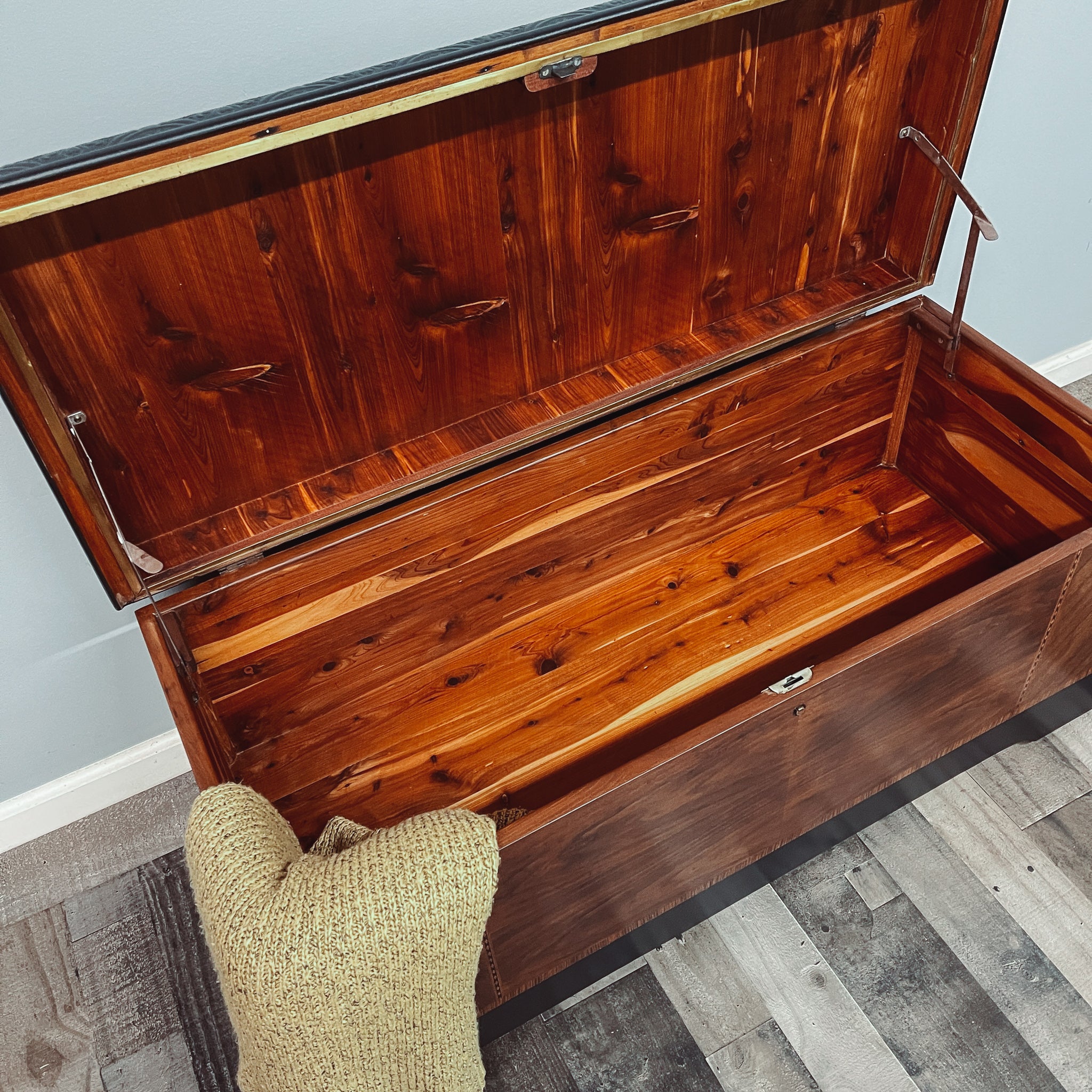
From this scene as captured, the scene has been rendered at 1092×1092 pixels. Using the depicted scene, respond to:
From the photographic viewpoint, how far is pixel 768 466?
4.92ft

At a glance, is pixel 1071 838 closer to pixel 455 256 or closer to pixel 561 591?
pixel 561 591

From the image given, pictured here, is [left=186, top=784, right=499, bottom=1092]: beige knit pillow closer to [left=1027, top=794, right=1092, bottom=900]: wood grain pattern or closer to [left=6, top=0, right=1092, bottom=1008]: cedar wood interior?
[left=6, top=0, right=1092, bottom=1008]: cedar wood interior

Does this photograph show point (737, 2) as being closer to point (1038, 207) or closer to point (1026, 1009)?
point (1038, 207)

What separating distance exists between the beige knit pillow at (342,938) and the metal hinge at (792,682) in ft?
1.03

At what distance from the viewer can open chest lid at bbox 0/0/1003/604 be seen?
0.90 meters

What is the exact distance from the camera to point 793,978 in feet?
4.27

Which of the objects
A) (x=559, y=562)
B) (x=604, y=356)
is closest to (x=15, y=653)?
(x=559, y=562)

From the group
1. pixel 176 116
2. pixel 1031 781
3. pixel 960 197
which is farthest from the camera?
pixel 1031 781

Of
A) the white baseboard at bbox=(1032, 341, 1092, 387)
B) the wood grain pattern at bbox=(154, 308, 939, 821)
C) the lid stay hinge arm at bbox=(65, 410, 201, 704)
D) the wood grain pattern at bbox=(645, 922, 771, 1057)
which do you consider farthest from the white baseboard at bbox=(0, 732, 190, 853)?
the white baseboard at bbox=(1032, 341, 1092, 387)

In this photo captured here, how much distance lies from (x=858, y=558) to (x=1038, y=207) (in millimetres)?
704

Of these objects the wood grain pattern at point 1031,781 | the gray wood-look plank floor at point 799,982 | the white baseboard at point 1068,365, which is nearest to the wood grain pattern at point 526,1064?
the gray wood-look plank floor at point 799,982

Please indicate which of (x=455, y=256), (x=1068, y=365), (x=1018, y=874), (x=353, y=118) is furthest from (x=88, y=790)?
(x=1068, y=365)

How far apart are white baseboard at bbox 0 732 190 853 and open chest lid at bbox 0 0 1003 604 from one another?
561 millimetres

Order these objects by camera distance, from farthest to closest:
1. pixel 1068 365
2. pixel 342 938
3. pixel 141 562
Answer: pixel 1068 365, pixel 141 562, pixel 342 938
